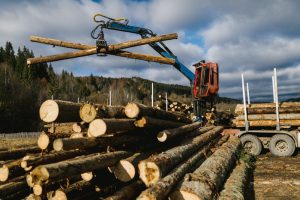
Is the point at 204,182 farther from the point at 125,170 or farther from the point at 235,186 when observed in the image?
the point at 235,186

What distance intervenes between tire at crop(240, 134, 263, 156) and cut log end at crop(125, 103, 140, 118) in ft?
27.5

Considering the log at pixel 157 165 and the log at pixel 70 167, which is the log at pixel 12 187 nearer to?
the log at pixel 70 167

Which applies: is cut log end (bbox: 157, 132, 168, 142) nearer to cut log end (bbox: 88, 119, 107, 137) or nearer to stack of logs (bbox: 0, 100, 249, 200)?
stack of logs (bbox: 0, 100, 249, 200)

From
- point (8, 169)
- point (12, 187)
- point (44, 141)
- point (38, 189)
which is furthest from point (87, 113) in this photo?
point (12, 187)

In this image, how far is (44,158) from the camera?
643 centimetres

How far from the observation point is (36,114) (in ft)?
181

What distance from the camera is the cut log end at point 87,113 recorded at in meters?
6.82

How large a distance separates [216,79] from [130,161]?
12039 millimetres

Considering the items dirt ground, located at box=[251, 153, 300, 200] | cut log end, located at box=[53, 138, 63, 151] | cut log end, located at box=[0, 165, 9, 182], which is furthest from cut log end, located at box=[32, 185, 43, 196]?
dirt ground, located at box=[251, 153, 300, 200]

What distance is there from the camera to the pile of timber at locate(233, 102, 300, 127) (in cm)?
1408

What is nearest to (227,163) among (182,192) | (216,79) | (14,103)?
(182,192)

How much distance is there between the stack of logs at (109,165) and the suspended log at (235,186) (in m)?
0.03

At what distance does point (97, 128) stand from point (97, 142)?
0.42 m

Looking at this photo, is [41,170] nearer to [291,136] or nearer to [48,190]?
[48,190]
